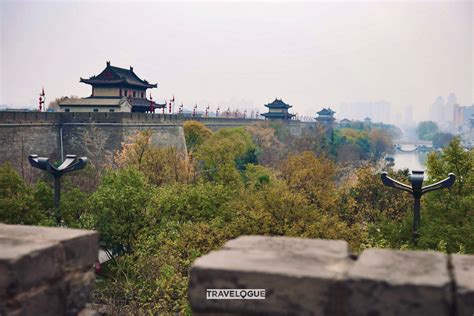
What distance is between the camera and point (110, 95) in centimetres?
3734

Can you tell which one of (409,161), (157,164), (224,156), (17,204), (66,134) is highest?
(66,134)

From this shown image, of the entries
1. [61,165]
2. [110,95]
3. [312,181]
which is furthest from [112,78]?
[61,165]

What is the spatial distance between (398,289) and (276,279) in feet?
1.67

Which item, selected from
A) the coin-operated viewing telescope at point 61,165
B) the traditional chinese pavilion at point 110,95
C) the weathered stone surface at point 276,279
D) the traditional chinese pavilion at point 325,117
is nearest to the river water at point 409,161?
the traditional chinese pavilion at point 325,117

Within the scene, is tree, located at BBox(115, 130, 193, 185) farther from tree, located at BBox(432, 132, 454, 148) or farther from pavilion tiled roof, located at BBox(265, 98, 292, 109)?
tree, located at BBox(432, 132, 454, 148)

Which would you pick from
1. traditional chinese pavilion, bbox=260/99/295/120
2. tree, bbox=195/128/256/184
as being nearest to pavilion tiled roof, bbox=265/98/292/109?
traditional chinese pavilion, bbox=260/99/295/120

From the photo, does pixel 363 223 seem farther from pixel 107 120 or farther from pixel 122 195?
pixel 107 120

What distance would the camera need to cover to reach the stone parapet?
1973 mm

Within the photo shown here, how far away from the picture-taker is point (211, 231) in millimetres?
12000

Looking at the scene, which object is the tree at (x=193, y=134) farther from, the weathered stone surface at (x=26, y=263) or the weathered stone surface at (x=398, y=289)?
the weathered stone surface at (x=398, y=289)

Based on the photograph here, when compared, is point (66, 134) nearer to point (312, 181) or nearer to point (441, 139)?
point (312, 181)

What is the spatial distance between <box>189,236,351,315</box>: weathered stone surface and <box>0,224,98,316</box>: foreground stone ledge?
799mm

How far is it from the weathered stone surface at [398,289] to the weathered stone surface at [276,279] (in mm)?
78

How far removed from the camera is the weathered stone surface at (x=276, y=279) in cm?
208
